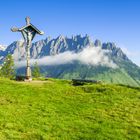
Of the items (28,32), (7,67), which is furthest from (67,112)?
(7,67)

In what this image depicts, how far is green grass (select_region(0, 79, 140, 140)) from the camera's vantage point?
87.2ft

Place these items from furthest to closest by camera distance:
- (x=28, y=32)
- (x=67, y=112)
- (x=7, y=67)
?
→ (x=7, y=67), (x=28, y=32), (x=67, y=112)

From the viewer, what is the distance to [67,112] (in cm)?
3194

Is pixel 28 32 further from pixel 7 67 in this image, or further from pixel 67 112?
pixel 7 67

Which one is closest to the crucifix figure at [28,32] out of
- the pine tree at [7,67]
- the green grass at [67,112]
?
the green grass at [67,112]

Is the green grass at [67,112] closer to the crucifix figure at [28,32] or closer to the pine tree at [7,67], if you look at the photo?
the crucifix figure at [28,32]

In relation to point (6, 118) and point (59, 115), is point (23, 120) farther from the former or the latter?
point (59, 115)

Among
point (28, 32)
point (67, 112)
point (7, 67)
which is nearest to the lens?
point (67, 112)

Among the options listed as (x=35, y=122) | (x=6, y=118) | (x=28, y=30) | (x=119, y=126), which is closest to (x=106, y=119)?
(x=119, y=126)

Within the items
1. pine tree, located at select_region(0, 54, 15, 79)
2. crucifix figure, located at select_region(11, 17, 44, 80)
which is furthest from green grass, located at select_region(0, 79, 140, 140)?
pine tree, located at select_region(0, 54, 15, 79)

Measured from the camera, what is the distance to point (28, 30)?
155 feet

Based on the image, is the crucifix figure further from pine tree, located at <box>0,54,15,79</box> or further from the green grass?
pine tree, located at <box>0,54,15,79</box>

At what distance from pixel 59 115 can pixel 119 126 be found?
18.4 ft

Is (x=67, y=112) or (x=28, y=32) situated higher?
(x=28, y=32)
